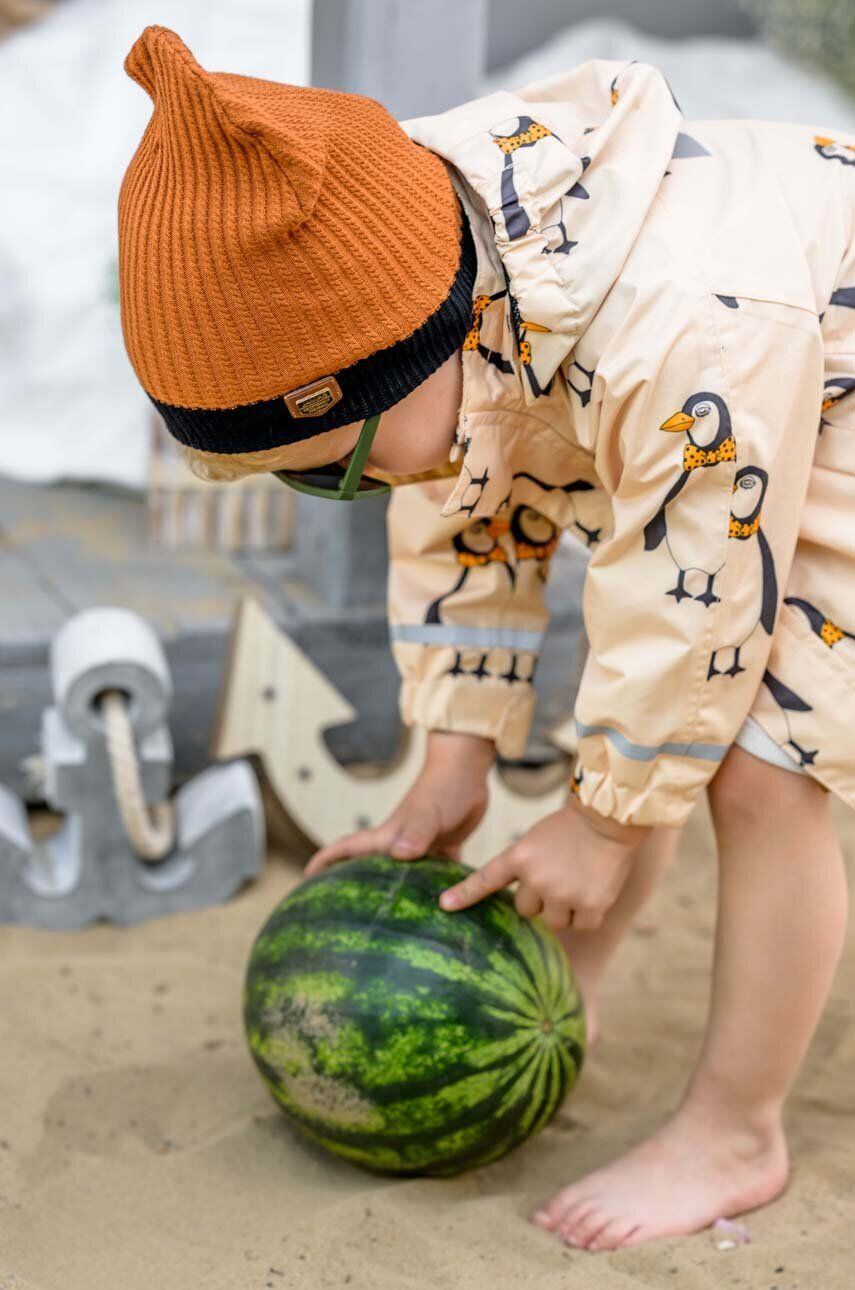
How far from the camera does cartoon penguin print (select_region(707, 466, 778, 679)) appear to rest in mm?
1574

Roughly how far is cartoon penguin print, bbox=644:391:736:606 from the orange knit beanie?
0.28 metres

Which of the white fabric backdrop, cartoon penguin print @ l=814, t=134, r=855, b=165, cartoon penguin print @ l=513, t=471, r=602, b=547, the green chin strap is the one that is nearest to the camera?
the green chin strap

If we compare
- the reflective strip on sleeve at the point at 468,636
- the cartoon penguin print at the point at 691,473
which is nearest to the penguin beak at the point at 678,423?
the cartoon penguin print at the point at 691,473

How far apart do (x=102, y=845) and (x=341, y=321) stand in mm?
1352

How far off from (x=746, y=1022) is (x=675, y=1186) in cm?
24

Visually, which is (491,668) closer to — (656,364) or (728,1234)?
(656,364)

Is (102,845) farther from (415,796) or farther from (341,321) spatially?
(341,321)

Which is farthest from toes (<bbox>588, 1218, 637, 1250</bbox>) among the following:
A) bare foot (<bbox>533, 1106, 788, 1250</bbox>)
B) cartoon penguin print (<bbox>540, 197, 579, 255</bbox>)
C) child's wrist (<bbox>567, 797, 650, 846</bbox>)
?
cartoon penguin print (<bbox>540, 197, 579, 255</bbox>)

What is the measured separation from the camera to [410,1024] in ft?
5.68

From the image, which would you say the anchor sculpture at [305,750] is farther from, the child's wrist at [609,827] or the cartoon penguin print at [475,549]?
the child's wrist at [609,827]

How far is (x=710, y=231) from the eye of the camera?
5.23ft

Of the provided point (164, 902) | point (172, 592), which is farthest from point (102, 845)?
point (172, 592)

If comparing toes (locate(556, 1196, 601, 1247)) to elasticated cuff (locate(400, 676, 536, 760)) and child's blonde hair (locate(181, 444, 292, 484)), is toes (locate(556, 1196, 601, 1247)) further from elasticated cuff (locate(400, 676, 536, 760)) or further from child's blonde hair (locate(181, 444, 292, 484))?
child's blonde hair (locate(181, 444, 292, 484))

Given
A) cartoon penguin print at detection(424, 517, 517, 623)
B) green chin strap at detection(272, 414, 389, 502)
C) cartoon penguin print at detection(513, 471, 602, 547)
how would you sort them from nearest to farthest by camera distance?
green chin strap at detection(272, 414, 389, 502), cartoon penguin print at detection(513, 471, 602, 547), cartoon penguin print at detection(424, 517, 517, 623)
